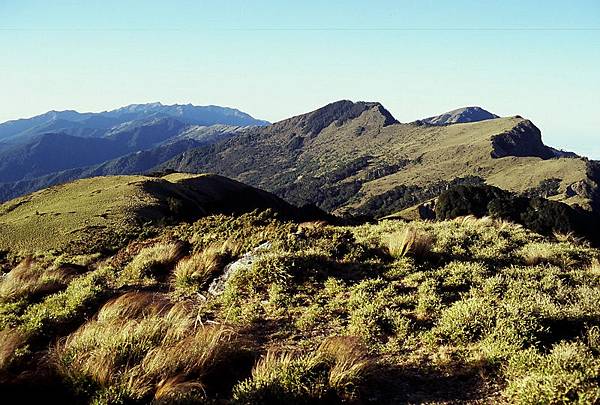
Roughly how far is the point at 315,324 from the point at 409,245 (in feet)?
14.7

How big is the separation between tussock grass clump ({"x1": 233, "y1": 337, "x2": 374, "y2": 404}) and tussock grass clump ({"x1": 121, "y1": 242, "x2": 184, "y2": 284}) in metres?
6.77

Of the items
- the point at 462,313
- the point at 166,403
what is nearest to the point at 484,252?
the point at 462,313

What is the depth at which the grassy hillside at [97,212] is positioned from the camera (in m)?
30.5

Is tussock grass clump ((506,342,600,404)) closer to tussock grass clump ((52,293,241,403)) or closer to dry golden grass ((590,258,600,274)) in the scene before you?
tussock grass clump ((52,293,241,403))

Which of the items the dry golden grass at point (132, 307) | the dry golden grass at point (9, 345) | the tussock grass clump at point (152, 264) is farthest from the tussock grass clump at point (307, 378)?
the tussock grass clump at point (152, 264)

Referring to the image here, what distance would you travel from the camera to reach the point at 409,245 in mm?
12203

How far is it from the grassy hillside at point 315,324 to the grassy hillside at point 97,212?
17.8 m

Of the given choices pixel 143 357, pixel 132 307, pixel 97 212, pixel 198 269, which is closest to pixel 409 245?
pixel 198 269

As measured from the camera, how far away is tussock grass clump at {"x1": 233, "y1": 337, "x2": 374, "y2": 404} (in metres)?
5.84

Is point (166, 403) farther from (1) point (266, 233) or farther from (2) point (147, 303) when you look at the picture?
(1) point (266, 233)

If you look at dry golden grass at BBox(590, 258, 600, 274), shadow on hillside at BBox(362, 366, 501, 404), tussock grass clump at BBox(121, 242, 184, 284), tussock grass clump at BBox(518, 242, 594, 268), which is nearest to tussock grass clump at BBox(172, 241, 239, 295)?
tussock grass clump at BBox(121, 242, 184, 284)

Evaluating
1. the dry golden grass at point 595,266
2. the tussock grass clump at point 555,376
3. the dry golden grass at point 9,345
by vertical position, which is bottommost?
the tussock grass clump at point 555,376

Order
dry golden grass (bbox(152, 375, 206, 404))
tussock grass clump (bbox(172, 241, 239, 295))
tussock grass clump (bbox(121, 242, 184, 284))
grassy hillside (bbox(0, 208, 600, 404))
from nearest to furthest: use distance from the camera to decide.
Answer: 1. dry golden grass (bbox(152, 375, 206, 404))
2. grassy hillside (bbox(0, 208, 600, 404))
3. tussock grass clump (bbox(172, 241, 239, 295))
4. tussock grass clump (bbox(121, 242, 184, 284))

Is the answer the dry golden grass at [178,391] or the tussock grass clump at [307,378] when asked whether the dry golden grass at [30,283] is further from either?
the tussock grass clump at [307,378]
